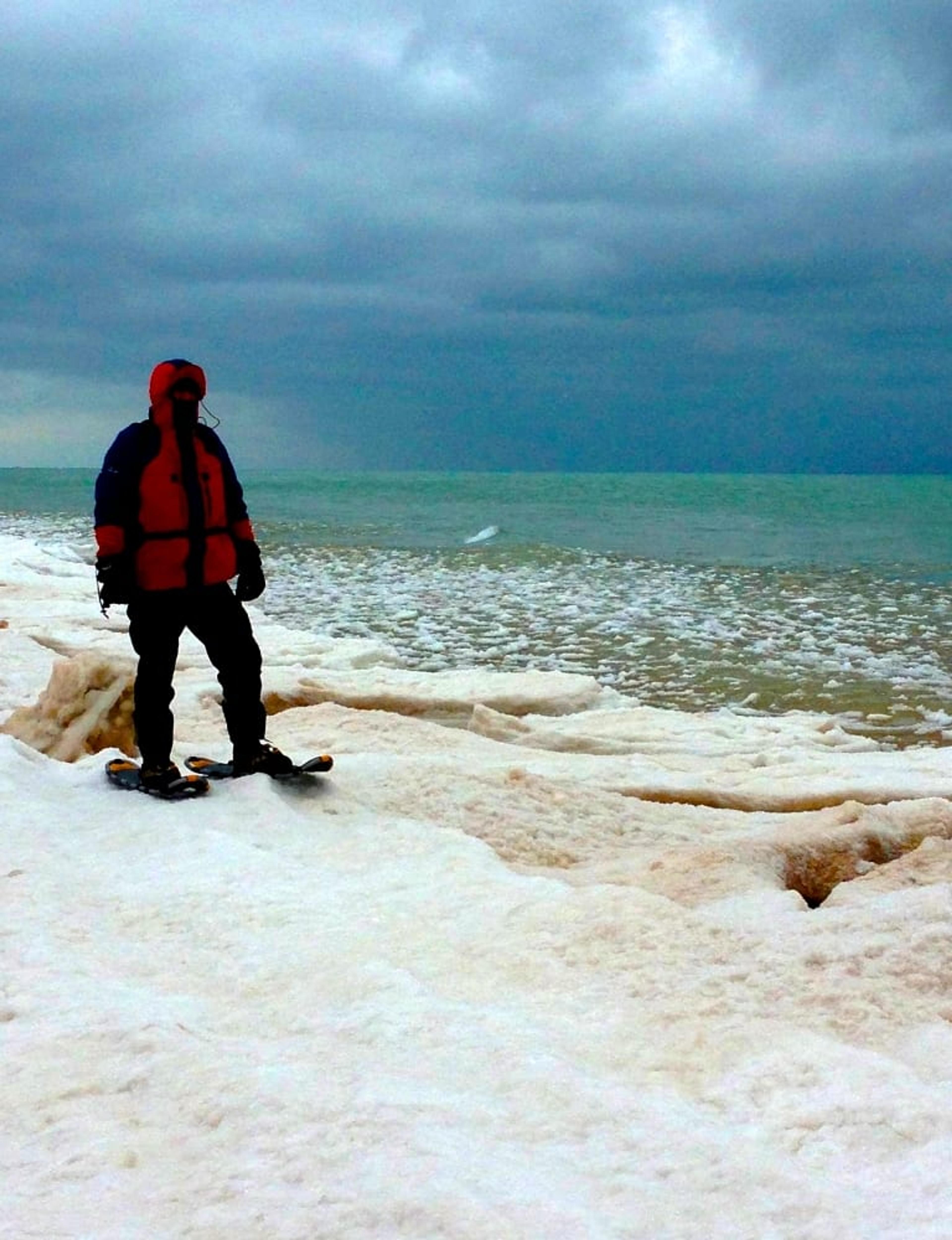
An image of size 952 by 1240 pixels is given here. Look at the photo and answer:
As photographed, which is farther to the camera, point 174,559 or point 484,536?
point 484,536

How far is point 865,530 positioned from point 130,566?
4078cm

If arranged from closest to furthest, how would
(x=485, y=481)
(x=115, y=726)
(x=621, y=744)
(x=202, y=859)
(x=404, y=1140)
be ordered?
1. (x=404, y=1140)
2. (x=202, y=859)
3. (x=115, y=726)
4. (x=621, y=744)
5. (x=485, y=481)

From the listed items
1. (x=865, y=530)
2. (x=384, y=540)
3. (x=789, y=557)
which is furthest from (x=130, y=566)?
(x=865, y=530)

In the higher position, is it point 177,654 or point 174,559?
point 174,559

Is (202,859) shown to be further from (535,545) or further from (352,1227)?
(535,545)

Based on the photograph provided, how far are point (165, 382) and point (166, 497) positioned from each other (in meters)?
0.53

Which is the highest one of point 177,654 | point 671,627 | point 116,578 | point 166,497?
point 166,497

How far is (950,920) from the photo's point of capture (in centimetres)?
358

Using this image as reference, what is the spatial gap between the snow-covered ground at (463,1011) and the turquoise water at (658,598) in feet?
20.6

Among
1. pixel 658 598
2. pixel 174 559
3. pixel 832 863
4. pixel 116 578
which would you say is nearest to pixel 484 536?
pixel 658 598

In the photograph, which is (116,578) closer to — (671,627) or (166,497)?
(166,497)

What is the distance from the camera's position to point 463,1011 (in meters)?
3.01

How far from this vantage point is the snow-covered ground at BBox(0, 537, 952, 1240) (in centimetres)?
216

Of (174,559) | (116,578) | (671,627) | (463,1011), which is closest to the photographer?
(463,1011)
